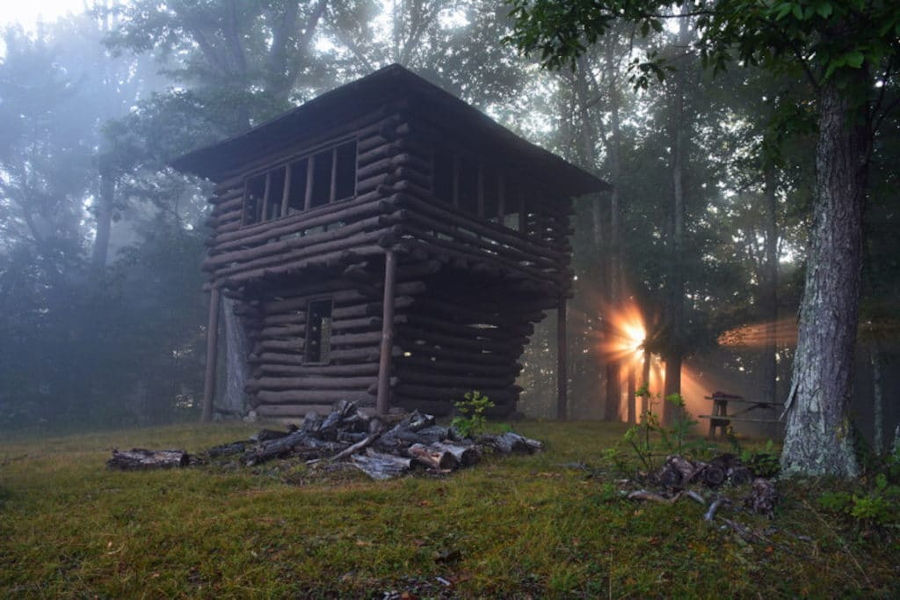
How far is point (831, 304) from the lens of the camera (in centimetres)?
751

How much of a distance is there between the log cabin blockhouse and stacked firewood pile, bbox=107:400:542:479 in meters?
3.03

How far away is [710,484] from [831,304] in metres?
2.82

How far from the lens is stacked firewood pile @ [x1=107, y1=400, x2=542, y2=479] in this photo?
7.81 meters

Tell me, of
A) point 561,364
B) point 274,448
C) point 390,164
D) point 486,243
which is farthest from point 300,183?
point 274,448

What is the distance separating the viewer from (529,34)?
27.5 feet

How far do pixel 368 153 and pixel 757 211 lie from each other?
98.4ft

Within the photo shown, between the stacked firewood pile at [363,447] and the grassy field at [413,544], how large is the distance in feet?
3.28

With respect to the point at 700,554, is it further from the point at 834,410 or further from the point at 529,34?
the point at 529,34

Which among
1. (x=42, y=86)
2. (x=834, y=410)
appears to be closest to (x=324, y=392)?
(x=834, y=410)

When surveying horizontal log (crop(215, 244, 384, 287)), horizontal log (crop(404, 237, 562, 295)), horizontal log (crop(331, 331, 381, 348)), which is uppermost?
horizontal log (crop(404, 237, 562, 295))

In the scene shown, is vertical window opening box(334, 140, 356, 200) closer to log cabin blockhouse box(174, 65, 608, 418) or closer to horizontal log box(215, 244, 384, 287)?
log cabin blockhouse box(174, 65, 608, 418)

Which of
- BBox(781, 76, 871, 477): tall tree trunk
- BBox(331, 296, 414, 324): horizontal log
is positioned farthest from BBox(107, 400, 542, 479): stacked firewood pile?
BBox(781, 76, 871, 477): tall tree trunk

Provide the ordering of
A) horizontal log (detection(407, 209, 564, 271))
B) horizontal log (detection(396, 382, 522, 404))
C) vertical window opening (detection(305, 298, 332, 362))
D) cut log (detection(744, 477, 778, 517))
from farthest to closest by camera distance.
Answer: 1. vertical window opening (detection(305, 298, 332, 362))
2. horizontal log (detection(396, 382, 522, 404))
3. horizontal log (detection(407, 209, 564, 271))
4. cut log (detection(744, 477, 778, 517))

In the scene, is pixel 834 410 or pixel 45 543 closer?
pixel 45 543
